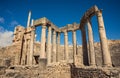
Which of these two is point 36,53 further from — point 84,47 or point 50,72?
point 50,72

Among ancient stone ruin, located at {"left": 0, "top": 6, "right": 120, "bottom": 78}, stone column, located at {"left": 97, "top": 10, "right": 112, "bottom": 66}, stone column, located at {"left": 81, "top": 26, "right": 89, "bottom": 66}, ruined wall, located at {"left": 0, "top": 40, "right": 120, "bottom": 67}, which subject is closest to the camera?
ancient stone ruin, located at {"left": 0, "top": 6, "right": 120, "bottom": 78}

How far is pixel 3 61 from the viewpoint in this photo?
83.9ft

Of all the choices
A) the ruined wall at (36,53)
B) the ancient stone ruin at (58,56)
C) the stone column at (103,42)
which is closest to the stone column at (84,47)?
the ancient stone ruin at (58,56)

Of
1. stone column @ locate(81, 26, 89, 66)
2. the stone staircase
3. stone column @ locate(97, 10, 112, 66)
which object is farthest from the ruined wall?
the stone staircase

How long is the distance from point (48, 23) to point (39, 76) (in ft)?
39.0

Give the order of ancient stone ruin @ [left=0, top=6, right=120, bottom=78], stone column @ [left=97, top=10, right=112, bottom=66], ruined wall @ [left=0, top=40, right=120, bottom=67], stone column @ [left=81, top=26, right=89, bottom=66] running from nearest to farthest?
ancient stone ruin @ [left=0, top=6, right=120, bottom=78]
stone column @ [left=97, top=10, right=112, bottom=66]
stone column @ [left=81, top=26, right=89, bottom=66]
ruined wall @ [left=0, top=40, right=120, bottom=67]

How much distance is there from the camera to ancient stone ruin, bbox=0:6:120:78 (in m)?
9.09

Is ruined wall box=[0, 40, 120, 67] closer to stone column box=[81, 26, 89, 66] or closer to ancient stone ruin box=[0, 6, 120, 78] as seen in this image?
ancient stone ruin box=[0, 6, 120, 78]

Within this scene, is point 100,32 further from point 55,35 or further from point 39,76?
point 55,35

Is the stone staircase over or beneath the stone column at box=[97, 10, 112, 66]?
beneath

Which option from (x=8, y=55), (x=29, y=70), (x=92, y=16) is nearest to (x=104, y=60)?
(x=92, y=16)

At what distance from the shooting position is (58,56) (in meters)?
21.6

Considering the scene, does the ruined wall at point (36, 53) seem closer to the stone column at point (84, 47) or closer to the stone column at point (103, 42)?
the stone column at point (84, 47)

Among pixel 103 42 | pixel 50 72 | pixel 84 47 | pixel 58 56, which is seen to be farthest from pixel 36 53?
pixel 103 42
